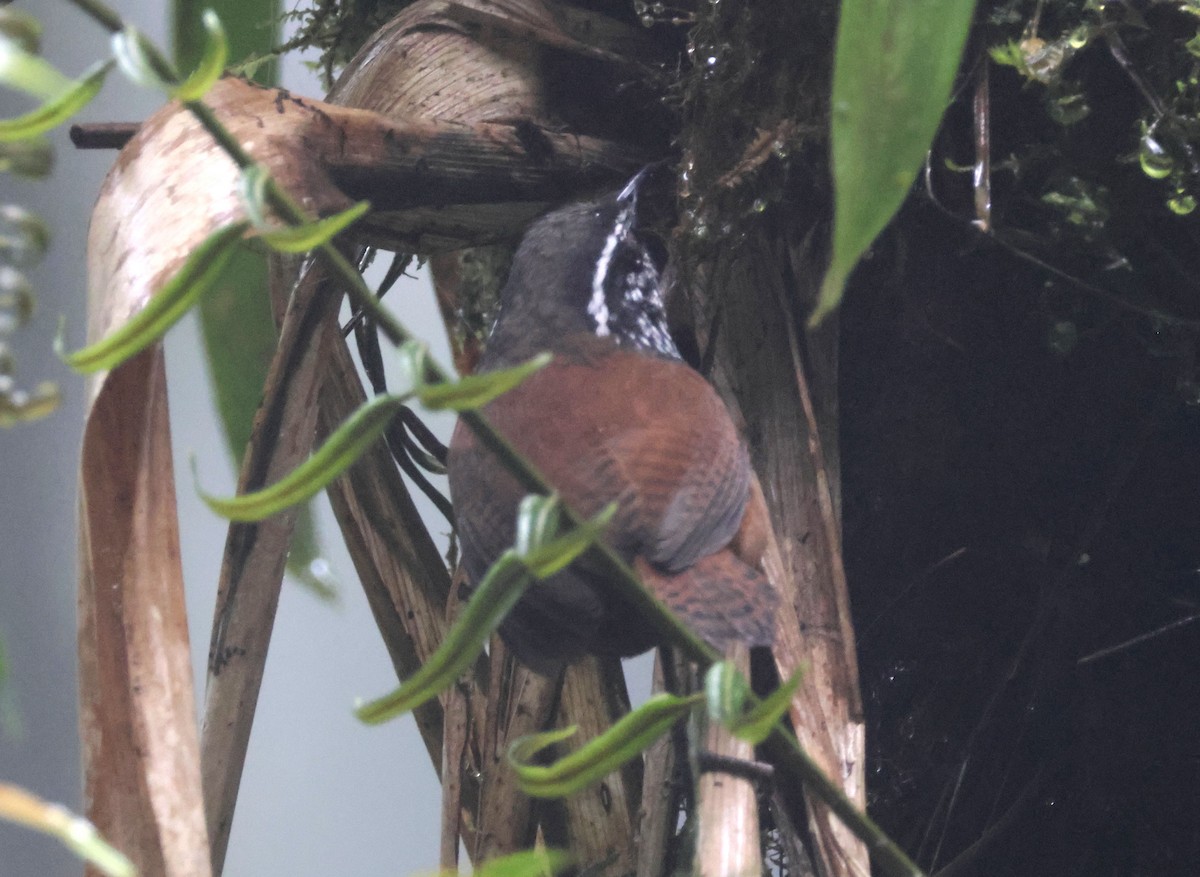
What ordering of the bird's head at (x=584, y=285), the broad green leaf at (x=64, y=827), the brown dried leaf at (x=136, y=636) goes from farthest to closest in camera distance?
1. the bird's head at (x=584, y=285)
2. the brown dried leaf at (x=136, y=636)
3. the broad green leaf at (x=64, y=827)

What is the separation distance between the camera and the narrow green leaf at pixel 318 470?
0.45 meters

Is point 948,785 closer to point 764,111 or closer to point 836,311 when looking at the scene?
point 836,311

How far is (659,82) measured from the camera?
4.49ft

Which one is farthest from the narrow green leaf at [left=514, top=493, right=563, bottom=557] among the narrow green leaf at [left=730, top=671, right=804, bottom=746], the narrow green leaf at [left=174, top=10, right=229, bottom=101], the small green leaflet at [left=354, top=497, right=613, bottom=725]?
the narrow green leaf at [left=174, top=10, right=229, bottom=101]

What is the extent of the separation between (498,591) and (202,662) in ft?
7.79

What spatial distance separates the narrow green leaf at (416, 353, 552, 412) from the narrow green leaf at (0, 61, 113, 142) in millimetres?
197

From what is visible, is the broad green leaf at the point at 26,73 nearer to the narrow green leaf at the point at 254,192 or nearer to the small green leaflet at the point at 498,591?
the narrow green leaf at the point at 254,192

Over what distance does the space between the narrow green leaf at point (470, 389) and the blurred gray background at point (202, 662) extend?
172 cm

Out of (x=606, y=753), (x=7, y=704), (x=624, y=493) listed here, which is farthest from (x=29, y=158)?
(x=624, y=493)

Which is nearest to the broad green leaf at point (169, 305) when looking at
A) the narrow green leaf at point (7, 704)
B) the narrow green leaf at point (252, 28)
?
the narrow green leaf at point (7, 704)

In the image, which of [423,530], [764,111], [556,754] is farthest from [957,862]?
[764,111]

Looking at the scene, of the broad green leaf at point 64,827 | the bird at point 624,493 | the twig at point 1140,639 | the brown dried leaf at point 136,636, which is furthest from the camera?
the twig at point 1140,639

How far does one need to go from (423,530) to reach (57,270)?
141cm

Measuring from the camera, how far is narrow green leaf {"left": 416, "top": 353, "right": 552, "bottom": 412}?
430 millimetres
